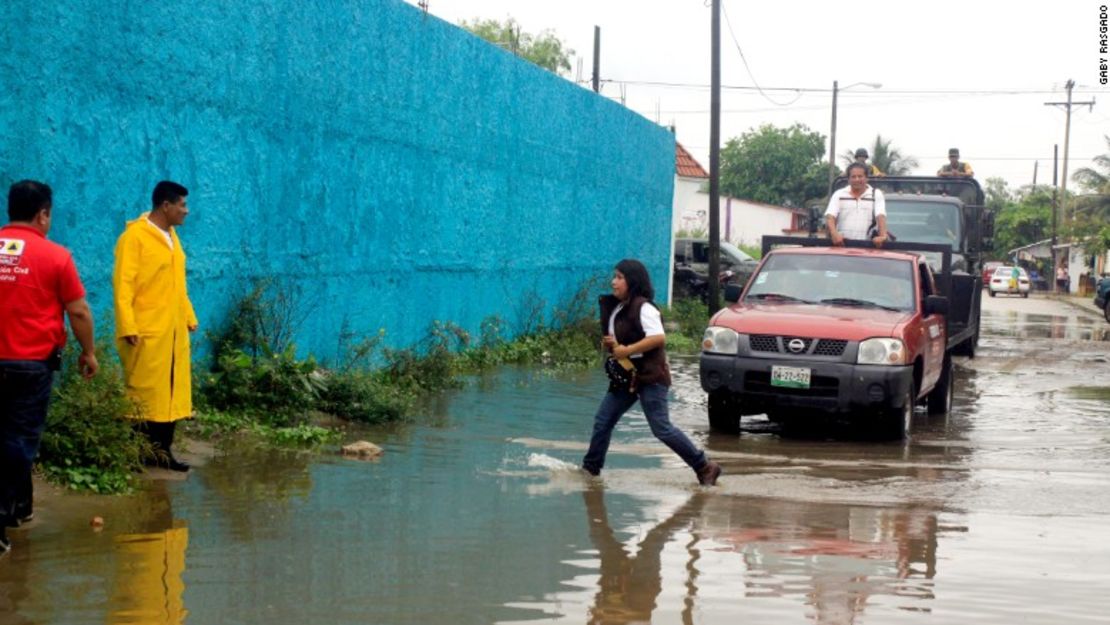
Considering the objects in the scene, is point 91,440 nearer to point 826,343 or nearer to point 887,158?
point 826,343

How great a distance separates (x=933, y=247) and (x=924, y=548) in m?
7.80

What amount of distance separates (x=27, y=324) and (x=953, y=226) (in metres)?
15.4

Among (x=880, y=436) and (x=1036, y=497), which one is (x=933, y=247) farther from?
(x=1036, y=497)

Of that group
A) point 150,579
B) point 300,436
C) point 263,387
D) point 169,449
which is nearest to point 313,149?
point 263,387

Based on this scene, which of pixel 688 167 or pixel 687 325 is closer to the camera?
pixel 687 325

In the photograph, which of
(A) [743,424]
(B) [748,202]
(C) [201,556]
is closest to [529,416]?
(A) [743,424]

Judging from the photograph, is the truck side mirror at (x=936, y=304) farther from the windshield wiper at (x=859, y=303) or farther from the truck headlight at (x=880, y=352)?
the truck headlight at (x=880, y=352)

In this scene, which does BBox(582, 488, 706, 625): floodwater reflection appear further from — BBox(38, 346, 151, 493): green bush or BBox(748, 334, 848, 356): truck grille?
BBox(748, 334, 848, 356): truck grille

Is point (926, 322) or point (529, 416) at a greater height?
point (926, 322)

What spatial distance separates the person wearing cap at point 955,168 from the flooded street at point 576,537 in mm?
10624

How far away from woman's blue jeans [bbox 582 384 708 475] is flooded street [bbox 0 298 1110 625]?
189mm

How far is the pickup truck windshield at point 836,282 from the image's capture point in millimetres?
13711

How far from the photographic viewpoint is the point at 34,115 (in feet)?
30.3

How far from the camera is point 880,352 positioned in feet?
40.9
